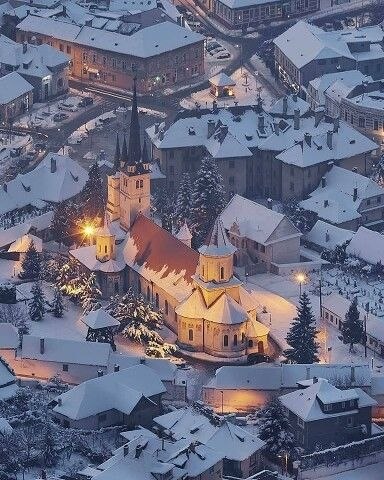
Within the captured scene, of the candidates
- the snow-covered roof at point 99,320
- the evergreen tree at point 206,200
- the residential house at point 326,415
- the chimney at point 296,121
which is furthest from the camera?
the chimney at point 296,121

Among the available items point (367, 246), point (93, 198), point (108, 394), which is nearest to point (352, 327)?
point (367, 246)

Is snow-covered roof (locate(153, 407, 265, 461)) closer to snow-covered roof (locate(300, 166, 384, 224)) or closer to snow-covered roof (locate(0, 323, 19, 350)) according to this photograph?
snow-covered roof (locate(0, 323, 19, 350))

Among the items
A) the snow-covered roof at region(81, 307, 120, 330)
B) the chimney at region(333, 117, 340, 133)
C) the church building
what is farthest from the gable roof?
the chimney at region(333, 117, 340, 133)

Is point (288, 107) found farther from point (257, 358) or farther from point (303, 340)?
point (303, 340)

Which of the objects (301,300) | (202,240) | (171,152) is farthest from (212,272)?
(171,152)

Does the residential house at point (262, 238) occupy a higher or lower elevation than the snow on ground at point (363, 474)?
higher

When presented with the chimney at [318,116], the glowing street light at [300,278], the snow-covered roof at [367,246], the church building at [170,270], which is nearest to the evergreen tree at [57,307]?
the church building at [170,270]

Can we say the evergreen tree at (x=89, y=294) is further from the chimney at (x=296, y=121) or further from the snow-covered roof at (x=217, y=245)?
the chimney at (x=296, y=121)

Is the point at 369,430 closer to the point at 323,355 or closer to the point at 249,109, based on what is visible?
the point at 323,355
